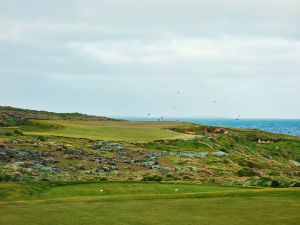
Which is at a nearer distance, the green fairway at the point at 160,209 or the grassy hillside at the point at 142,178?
the green fairway at the point at 160,209

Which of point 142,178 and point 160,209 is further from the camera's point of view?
point 142,178

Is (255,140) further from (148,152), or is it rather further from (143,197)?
(143,197)

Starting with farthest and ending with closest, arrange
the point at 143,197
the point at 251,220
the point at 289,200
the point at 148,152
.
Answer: the point at 148,152, the point at 143,197, the point at 289,200, the point at 251,220

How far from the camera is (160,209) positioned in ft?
58.5

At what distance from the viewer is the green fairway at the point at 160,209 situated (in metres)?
15.6

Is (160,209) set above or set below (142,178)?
above

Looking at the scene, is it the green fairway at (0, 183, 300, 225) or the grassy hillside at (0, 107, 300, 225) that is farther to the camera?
the grassy hillside at (0, 107, 300, 225)

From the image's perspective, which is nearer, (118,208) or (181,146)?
(118,208)

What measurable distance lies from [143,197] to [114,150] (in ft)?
107

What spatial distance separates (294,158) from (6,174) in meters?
49.4

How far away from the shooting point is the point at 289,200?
19.2 metres

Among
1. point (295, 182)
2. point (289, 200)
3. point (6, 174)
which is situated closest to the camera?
point (289, 200)

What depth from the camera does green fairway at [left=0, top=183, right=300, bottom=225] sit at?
15.6 meters

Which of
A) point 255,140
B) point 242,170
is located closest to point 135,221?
point 242,170
